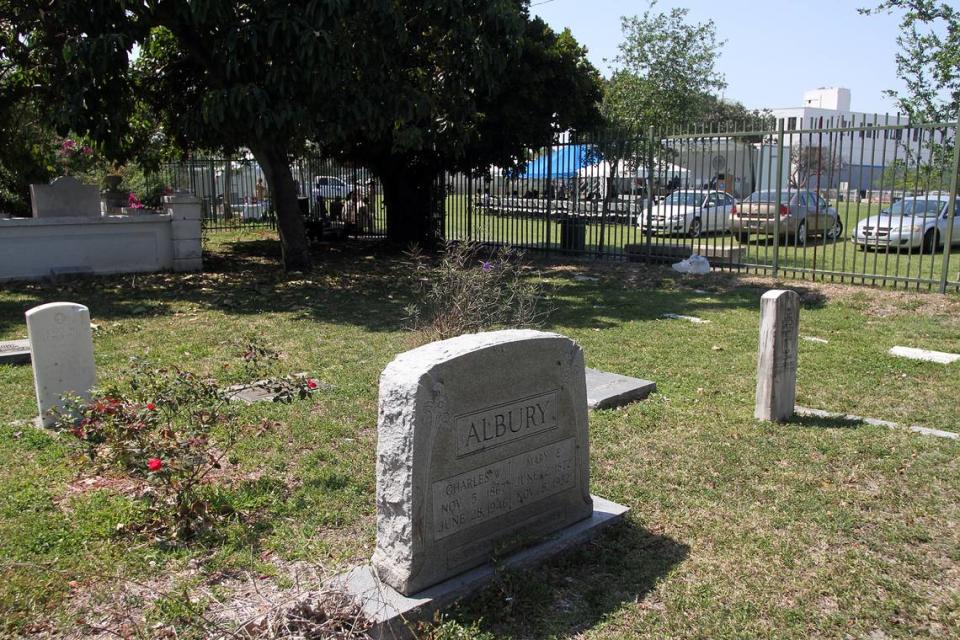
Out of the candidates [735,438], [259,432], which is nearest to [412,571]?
[259,432]

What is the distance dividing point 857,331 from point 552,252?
29.1 feet

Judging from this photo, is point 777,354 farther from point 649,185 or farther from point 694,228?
point 694,228

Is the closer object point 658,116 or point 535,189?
point 535,189

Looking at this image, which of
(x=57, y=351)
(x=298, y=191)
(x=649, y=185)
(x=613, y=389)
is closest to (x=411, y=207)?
(x=298, y=191)

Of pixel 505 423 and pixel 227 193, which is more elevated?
pixel 227 193

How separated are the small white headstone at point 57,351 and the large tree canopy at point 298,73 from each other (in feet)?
19.7

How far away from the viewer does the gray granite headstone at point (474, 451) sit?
336 cm

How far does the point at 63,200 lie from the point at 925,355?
14097 mm

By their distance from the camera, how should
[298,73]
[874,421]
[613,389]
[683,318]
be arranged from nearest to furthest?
1. [874,421]
2. [613,389]
3. [683,318]
4. [298,73]

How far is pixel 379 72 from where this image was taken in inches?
499

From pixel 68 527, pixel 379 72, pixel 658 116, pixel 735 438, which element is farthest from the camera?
pixel 658 116

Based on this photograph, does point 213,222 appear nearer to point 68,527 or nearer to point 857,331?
point 857,331

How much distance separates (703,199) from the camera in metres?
18.7

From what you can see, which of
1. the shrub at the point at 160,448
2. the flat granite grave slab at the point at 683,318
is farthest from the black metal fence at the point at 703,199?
the shrub at the point at 160,448
